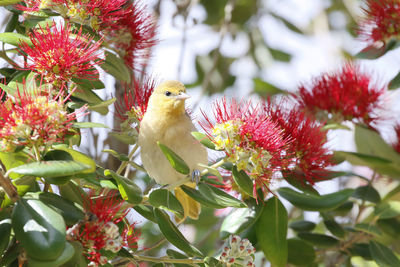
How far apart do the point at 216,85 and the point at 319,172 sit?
4.56ft

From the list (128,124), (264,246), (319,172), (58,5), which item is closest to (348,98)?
(319,172)

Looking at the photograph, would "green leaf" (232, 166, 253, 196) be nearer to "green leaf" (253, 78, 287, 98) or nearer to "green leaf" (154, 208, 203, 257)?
"green leaf" (154, 208, 203, 257)

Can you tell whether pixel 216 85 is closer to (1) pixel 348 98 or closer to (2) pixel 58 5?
(1) pixel 348 98

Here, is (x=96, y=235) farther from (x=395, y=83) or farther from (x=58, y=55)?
(x=395, y=83)

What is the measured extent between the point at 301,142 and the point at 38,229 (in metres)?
0.90

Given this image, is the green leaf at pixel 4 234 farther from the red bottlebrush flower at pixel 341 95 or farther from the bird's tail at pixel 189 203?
the red bottlebrush flower at pixel 341 95

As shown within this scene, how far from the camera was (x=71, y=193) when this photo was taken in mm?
1404

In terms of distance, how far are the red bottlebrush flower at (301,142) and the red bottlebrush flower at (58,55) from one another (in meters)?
0.60

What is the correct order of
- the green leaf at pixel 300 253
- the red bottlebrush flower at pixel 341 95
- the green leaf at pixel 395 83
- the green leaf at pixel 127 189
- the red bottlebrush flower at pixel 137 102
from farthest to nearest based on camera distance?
1. the red bottlebrush flower at pixel 341 95
2. the green leaf at pixel 300 253
3. the green leaf at pixel 395 83
4. the red bottlebrush flower at pixel 137 102
5. the green leaf at pixel 127 189

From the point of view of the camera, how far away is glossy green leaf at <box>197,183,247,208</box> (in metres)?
1.37

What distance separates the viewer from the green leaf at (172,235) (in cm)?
144

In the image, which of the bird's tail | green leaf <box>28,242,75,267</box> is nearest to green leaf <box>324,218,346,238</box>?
the bird's tail

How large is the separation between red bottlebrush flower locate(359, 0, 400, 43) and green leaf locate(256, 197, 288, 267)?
83 cm

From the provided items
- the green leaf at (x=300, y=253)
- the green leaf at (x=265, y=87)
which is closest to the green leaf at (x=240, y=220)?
the green leaf at (x=300, y=253)
